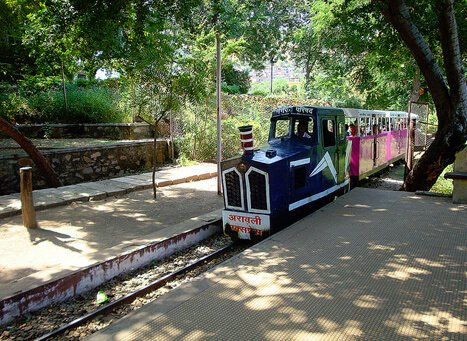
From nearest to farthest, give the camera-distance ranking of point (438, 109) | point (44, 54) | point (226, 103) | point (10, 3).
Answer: point (438, 109)
point (10, 3)
point (44, 54)
point (226, 103)

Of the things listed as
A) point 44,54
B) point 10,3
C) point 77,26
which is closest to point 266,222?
point 77,26

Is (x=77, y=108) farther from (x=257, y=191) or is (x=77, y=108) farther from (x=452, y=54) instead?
(x=452, y=54)

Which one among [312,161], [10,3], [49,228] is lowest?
[49,228]

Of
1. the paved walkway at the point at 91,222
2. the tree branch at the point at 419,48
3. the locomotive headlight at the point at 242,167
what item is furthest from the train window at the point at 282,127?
the tree branch at the point at 419,48

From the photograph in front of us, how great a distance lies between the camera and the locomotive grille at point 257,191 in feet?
19.6

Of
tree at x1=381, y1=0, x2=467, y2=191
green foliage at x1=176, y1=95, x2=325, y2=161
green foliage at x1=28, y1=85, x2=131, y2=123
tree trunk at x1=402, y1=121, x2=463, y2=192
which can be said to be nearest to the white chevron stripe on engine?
tree trunk at x1=402, y1=121, x2=463, y2=192

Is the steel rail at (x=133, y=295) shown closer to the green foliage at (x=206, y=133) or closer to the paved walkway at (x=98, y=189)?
the paved walkway at (x=98, y=189)

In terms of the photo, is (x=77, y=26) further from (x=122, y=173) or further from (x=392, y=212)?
(x=392, y=212)

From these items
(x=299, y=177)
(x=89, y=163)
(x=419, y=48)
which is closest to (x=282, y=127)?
(x=299, y=177)

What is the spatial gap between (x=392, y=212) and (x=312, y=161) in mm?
1716

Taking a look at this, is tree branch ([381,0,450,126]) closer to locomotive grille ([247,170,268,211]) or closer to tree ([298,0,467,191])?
tree ([298,0,467,191])

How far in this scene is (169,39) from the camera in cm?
979

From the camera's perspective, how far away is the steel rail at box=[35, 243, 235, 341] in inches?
158

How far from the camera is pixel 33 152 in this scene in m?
9.60
